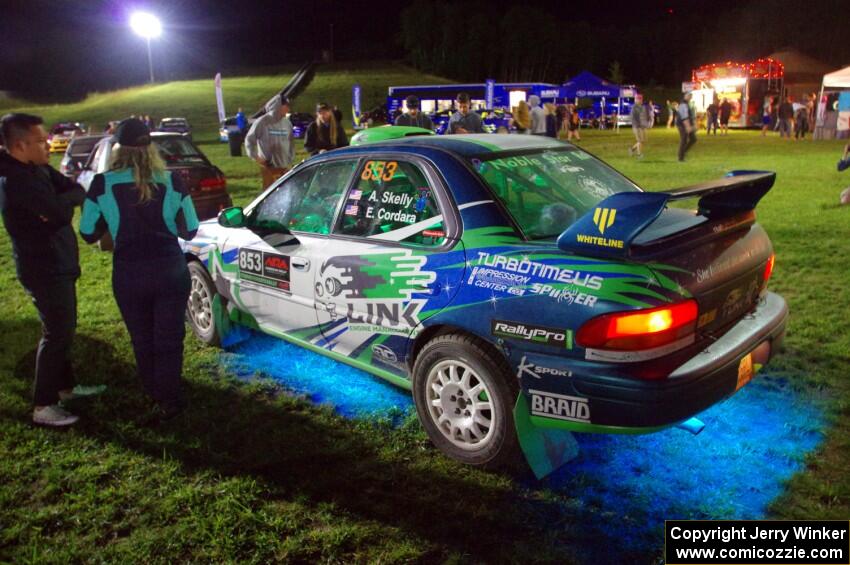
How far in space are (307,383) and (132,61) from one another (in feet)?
341

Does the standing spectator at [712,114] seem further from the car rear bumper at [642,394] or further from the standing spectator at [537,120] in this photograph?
the car rear bumper at [642,394]

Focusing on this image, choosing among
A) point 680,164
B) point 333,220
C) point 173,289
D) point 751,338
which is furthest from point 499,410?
point 680,164

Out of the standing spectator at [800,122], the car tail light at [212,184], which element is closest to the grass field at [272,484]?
the car tail light at [212,184]

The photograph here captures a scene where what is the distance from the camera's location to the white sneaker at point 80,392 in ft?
13.4

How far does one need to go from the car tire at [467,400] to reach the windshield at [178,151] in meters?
7.71

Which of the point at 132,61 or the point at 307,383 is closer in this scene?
the point at 307,383

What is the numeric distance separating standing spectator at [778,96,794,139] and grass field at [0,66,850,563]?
25.3 metres

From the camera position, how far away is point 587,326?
2.52 m

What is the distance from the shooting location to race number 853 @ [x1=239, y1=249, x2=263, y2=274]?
13.7 ft

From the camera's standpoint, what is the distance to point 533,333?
2668 mm

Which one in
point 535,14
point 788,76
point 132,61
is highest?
point 535,14

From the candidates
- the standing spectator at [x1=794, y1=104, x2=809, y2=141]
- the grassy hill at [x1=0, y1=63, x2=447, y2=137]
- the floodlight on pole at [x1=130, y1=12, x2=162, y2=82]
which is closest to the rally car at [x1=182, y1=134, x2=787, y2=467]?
the standing spectator at [x1=794, y1=104, x2=809, y2=141]

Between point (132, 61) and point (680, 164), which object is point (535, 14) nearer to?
point (132, 61)

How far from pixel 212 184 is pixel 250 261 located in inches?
233
